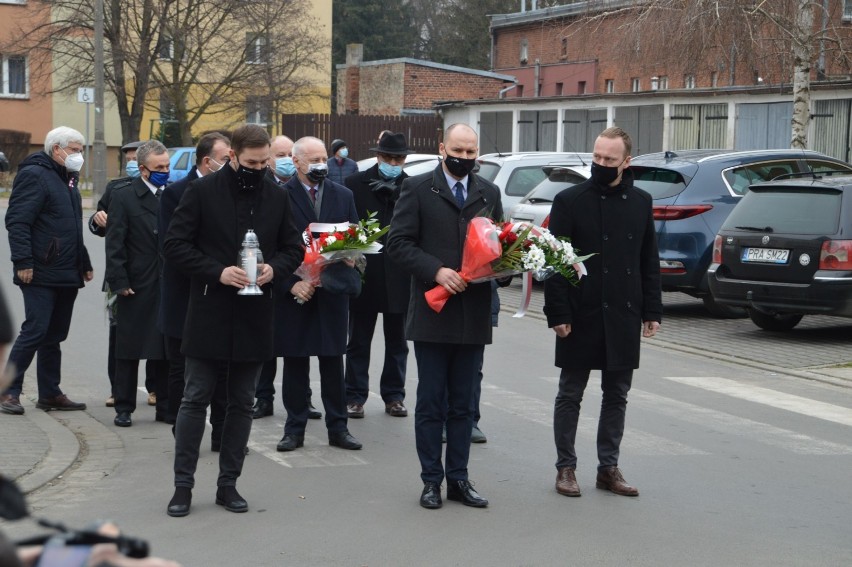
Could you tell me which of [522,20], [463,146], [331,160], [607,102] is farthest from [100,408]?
[522,20]

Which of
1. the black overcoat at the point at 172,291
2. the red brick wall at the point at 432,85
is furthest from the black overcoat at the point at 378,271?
the red brick wall at the point at 432,85

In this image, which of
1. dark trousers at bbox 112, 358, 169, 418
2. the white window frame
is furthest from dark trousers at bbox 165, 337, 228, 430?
the white window frame

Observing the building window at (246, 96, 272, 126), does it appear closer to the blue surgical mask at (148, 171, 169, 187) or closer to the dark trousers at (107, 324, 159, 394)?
the dark trousers at (107, 324, 159, 394)

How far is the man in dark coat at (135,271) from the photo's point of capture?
9.04m

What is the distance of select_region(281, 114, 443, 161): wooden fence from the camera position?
41.5m

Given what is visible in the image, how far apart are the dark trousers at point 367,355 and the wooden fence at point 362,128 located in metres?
32.1

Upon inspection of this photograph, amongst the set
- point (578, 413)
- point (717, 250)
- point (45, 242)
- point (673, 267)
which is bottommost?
point (578, 413)

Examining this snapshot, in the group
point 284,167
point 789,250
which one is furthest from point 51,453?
point 789,250

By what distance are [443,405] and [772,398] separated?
178 inches

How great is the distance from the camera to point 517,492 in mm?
7156

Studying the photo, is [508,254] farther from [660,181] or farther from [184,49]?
[184,49]

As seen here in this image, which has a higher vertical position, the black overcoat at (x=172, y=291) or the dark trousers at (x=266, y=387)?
the black overcoat at (x=172, y=291)

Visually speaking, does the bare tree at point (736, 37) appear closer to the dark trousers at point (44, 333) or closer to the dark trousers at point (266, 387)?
the dark trousers at point (266, 387)

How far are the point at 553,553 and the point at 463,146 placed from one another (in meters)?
2.20
